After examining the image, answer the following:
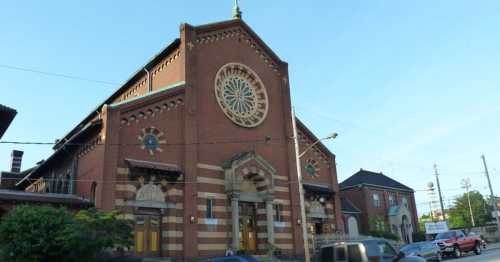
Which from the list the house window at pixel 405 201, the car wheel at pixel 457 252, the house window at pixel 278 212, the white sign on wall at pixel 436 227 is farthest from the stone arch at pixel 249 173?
the house window at pixel 405 201

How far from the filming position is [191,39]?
1153 inches

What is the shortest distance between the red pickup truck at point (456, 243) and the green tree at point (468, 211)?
64842 mm

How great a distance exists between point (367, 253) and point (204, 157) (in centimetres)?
1500

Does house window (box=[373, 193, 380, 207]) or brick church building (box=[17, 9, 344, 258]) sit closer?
brick church building (box=[17, 9, 344, 258])

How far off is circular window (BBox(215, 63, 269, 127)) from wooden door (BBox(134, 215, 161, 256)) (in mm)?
9124

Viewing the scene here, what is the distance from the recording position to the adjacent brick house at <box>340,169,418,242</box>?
50938mm

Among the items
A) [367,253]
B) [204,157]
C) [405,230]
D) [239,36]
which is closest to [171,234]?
[204,157]

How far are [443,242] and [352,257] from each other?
2184cm

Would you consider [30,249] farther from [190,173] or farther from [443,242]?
[443,242]

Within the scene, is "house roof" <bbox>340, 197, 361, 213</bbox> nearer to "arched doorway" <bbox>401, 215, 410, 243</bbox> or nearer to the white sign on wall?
"arched doorway" <bbox>401, 215, 410, 243</bbox>

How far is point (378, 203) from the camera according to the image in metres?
53.2

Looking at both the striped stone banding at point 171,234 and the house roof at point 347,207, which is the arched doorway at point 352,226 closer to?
the house roof at point 347,207

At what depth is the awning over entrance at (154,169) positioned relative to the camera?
77.3 ft

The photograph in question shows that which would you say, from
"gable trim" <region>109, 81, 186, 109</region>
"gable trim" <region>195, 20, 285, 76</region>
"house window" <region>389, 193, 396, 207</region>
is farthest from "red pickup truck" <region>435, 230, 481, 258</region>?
"gable trim" <region>109, 81, 186, 109</region>
